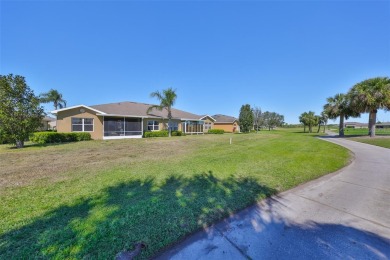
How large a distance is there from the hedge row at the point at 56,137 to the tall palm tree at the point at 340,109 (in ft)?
122

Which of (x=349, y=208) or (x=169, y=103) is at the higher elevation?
(x=169, y=103)

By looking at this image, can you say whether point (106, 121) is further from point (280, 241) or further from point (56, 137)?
point (280, 241)

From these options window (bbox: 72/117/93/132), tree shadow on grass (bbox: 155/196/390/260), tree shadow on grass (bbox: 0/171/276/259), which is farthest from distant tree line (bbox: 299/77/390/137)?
window (bbox: 72/117/93/132)

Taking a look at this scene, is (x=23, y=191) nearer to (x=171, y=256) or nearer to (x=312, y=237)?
(x=171, y=256)

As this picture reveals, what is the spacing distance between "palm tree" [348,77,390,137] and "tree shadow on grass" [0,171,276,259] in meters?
→ 27.8

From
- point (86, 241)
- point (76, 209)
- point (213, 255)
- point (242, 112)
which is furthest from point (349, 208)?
point (242, 112)

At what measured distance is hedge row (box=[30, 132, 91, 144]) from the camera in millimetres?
15629

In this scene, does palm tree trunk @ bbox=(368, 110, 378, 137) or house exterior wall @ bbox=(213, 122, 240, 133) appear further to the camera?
house exterior wall @ bbox=(213, 122, 240, 133)

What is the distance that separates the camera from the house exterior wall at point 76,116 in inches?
740

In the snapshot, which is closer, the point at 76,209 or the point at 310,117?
the point at 76,209

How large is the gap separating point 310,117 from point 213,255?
212 feet

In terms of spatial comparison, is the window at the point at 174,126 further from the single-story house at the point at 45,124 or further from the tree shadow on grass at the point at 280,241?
the tree shadow on grass at the point at 280,241

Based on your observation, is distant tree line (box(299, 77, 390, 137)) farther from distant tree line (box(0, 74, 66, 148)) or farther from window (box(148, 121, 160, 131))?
distant tree line (box(0, 74, 66, 148))

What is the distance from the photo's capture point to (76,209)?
153 inches
